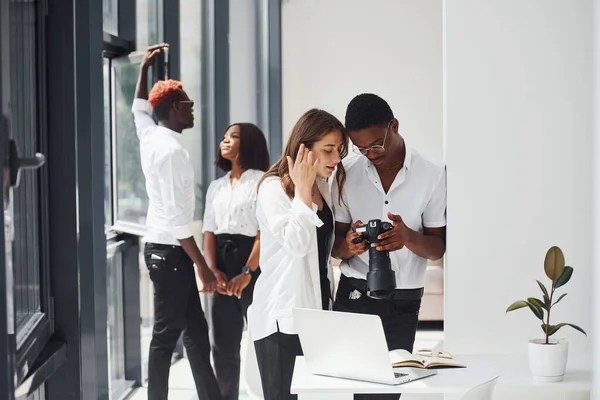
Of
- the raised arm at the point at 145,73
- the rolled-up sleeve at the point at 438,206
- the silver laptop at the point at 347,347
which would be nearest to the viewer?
the silver laptop at the point at 347,347

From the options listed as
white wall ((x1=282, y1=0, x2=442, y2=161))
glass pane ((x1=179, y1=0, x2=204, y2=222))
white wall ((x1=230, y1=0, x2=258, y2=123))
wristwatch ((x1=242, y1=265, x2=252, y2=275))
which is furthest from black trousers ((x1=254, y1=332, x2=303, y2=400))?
white wall ((x1=282, y1=0, x2=442, y2=161))

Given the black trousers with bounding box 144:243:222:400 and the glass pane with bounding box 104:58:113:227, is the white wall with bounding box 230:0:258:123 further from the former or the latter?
the black trousers with bounding box 144:243:222:400

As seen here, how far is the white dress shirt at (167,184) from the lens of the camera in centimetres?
392

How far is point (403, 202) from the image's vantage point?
2938mm

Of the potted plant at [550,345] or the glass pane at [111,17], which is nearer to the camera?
the potted plant at [550,345]

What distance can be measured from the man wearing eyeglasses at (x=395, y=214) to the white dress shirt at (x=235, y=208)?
4.43 feet

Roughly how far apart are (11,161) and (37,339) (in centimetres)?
76

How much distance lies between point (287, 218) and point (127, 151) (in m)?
2.22

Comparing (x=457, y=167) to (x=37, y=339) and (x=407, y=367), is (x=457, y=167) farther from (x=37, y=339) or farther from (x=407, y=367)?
(x=37, y=339)

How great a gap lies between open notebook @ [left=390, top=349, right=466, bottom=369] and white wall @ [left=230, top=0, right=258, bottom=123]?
4135mm

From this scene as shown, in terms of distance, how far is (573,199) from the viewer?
9.30ft

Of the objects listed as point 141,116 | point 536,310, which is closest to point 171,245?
point 141,116

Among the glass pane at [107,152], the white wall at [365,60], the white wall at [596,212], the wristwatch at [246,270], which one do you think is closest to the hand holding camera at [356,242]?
the white wall at [596,212]

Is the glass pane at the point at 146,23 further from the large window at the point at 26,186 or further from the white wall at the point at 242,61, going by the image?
the large window at the point at 26,186
